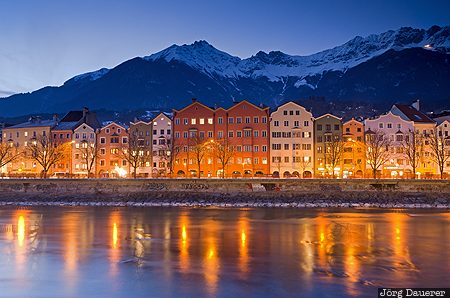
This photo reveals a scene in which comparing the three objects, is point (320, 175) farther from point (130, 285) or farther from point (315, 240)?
point (130, 285)

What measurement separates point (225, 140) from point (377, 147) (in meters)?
28.3

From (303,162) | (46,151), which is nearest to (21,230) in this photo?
(46,151)

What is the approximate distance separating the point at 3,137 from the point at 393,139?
8671 cm

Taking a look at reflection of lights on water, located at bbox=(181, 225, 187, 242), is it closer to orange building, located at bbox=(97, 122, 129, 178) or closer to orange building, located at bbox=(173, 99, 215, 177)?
orange building, located at bbox=(173, 99, 215, 177)

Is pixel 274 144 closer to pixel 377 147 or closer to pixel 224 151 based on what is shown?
pixel 224 151

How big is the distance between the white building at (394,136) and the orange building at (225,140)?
69.2 feet

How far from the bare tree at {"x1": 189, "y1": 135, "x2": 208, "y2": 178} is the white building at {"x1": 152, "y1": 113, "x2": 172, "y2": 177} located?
4921mm

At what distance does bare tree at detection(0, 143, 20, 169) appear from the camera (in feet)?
319

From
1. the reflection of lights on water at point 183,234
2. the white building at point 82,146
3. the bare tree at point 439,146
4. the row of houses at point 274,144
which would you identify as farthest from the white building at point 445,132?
the white building at point 82,146

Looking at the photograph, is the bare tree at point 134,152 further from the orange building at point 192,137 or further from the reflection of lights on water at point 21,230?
the reflection of lights on water at point 21,230

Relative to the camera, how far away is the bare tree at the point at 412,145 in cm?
8654

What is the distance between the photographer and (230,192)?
68.6 m

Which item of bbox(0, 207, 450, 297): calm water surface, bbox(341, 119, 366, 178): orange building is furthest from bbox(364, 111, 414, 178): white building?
bbox(0, 207, 450, 297): calm water surface

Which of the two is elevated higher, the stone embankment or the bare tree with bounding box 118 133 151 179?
the bare tree with bounding box 118 133 151 179
